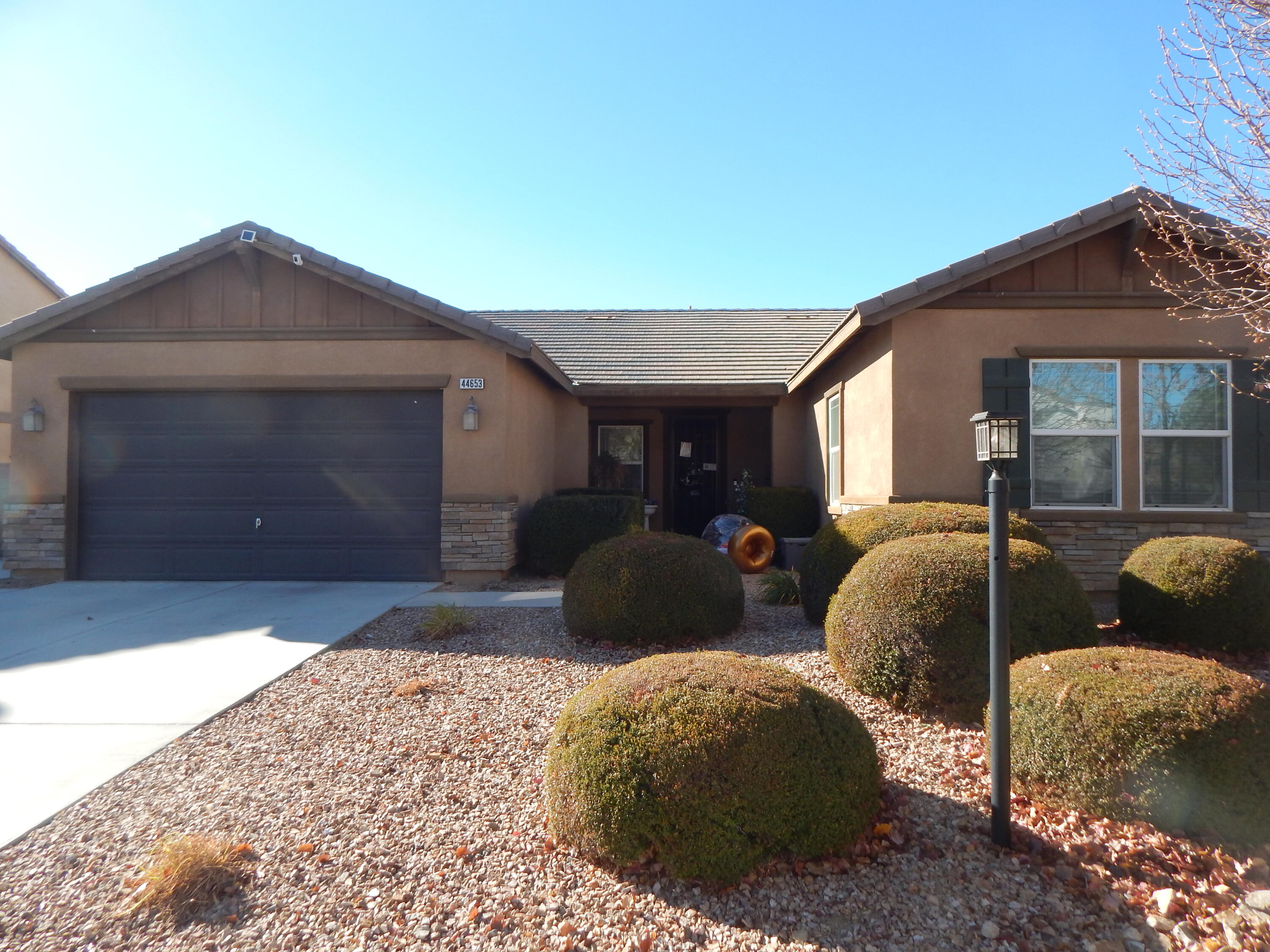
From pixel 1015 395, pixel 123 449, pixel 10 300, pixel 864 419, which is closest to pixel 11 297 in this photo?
pixel 10 300

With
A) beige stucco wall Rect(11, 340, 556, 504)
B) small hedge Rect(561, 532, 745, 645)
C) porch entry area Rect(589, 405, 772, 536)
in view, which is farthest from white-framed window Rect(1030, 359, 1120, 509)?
beige stucco wall Rect(11, 340, 556, 504)

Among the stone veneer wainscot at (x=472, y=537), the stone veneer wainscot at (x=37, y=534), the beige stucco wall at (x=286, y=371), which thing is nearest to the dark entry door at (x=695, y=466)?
the beige stucco wall at (x=286, y=371)

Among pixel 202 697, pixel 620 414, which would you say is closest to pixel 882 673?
pixel 202 697

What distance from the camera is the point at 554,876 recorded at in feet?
8.92

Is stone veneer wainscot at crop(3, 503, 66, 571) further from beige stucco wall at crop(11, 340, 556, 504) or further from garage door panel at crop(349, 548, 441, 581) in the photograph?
garage door panel at crop(349, 548, 441, 581)

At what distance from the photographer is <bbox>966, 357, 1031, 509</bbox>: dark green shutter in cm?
745

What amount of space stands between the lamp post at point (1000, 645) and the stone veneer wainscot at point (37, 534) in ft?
33.5

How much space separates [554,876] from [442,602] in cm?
509

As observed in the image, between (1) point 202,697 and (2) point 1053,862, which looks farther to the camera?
(1) point 202,697

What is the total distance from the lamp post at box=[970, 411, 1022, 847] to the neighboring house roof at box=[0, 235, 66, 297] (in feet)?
57.2

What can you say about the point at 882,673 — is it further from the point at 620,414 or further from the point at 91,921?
the point at 620,414

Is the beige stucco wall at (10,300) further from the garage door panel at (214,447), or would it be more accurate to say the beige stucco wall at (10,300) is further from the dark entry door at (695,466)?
the dark entry door at (695,466)

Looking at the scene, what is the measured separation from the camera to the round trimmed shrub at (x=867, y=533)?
19.4 feet

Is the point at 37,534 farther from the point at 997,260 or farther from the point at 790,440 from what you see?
the point at 997,260
